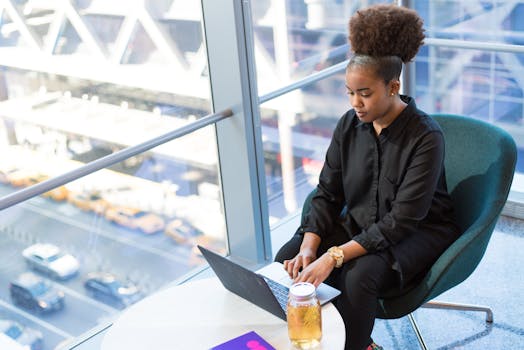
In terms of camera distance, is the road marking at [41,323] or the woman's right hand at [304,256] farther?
the road marking at [41,323]

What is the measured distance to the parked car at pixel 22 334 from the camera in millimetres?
3197

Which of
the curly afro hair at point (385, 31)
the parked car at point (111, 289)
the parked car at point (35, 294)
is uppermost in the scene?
the curly afro hair at point (385, 31)

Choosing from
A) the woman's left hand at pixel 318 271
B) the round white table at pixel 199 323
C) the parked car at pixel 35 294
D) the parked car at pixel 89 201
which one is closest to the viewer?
the round white table at pixel 199 323

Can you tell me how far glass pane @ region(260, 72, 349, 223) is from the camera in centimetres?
463

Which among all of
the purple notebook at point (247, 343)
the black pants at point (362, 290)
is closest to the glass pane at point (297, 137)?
the black pants at point (362, 290)

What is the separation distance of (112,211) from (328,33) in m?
2.11

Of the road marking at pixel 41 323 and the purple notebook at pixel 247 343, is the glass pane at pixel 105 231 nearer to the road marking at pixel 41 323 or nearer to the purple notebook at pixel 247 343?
the road marking at pixel 41 323

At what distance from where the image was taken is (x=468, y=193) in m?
2.80

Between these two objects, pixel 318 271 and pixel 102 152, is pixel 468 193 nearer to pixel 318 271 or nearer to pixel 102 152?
pixel 318 271

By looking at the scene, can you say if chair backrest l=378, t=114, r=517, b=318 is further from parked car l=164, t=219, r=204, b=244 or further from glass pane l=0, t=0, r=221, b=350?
parked car l=164, t=219, r=204, b=244

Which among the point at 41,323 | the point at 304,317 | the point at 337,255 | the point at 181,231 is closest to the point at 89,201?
the point at 41,323

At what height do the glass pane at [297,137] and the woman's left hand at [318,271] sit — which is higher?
the woman's left hand at [318,271]

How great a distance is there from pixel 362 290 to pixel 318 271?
0.55 feet

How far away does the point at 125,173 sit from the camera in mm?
3832
